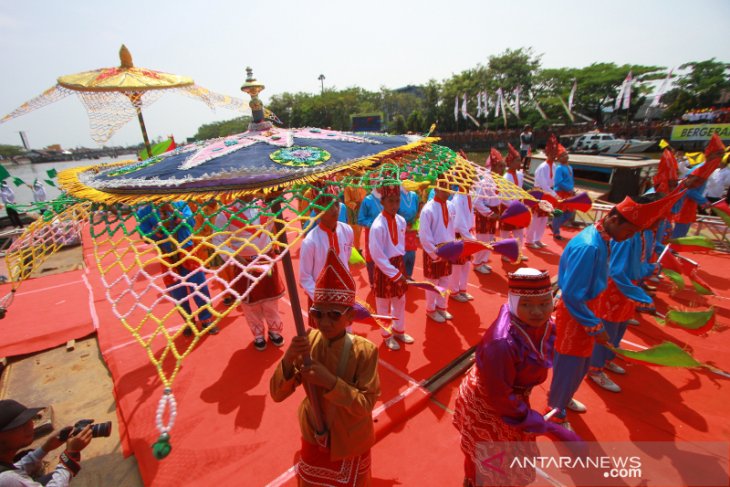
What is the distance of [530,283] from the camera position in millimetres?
2031

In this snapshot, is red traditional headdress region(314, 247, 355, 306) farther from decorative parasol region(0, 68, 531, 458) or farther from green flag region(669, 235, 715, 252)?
green flag region(669, 235, 715, 252)

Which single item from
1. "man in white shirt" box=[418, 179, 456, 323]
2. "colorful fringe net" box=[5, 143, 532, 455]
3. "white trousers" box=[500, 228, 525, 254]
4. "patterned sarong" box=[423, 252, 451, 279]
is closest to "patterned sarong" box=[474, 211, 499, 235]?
"white trousers" box=[500, 228, 525, 254]

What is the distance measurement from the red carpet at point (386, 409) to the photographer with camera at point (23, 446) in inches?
34.8

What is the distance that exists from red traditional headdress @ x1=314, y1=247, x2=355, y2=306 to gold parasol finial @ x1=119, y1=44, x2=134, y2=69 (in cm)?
376

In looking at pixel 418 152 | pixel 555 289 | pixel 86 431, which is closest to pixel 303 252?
pixel 418 152

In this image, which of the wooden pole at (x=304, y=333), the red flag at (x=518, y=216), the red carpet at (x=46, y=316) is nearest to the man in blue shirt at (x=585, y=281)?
the red flag at (x=518, y=216)

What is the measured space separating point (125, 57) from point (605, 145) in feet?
81.1

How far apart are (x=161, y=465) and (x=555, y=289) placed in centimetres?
540

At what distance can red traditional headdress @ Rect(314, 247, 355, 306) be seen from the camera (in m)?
1.95

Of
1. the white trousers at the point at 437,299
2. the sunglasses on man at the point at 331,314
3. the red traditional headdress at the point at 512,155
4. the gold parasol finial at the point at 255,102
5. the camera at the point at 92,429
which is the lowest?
the white trousers at the point at 437,299

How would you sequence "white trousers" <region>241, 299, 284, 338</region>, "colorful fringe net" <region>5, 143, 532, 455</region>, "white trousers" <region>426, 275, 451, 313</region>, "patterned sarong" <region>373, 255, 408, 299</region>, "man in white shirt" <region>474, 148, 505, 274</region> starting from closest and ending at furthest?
"colorful fringe net" <region>5, 143, 532, 455</region> → "patterned sarong" <region>373, 255, 408, 299</region> → "white trousers" <region>241, 299, 284, 338</region> → "white trousers" <region>426, 275, 451, 313</region> → "man in white shirt" <region>474, 148, 505, 274</region>

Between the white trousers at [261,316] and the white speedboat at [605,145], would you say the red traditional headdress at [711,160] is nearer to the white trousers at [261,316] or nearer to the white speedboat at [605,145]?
the white trousers at [261,316]

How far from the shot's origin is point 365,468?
87.2 inches

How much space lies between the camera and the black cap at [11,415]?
6.47 feet
